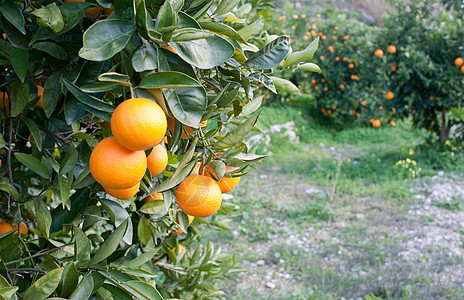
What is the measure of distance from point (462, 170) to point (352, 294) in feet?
9.46

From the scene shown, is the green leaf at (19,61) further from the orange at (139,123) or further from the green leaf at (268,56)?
the green leaf at (268,56)

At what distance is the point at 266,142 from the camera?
19.3 feet

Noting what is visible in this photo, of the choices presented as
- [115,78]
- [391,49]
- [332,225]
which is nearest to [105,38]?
[115,78]

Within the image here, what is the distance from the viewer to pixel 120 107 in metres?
0.56

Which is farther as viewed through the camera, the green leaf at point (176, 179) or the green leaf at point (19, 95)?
the green leaf at point (19, 95)

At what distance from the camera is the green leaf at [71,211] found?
2.64 ft

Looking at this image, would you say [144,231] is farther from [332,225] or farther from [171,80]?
[332,225]

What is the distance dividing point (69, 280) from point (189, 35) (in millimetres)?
433

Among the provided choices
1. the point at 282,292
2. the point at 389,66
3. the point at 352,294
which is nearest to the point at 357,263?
the point at 352,294

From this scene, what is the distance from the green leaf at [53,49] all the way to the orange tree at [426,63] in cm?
459

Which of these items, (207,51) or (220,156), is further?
(220,156)

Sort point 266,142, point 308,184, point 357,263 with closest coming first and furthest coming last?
point 357,263, point 308,184, point 266,142

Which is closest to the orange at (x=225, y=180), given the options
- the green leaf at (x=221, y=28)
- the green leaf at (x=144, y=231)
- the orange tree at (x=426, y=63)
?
the green leaf at (x=221, y=28)

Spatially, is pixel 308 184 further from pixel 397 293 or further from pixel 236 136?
pixel 236 136
